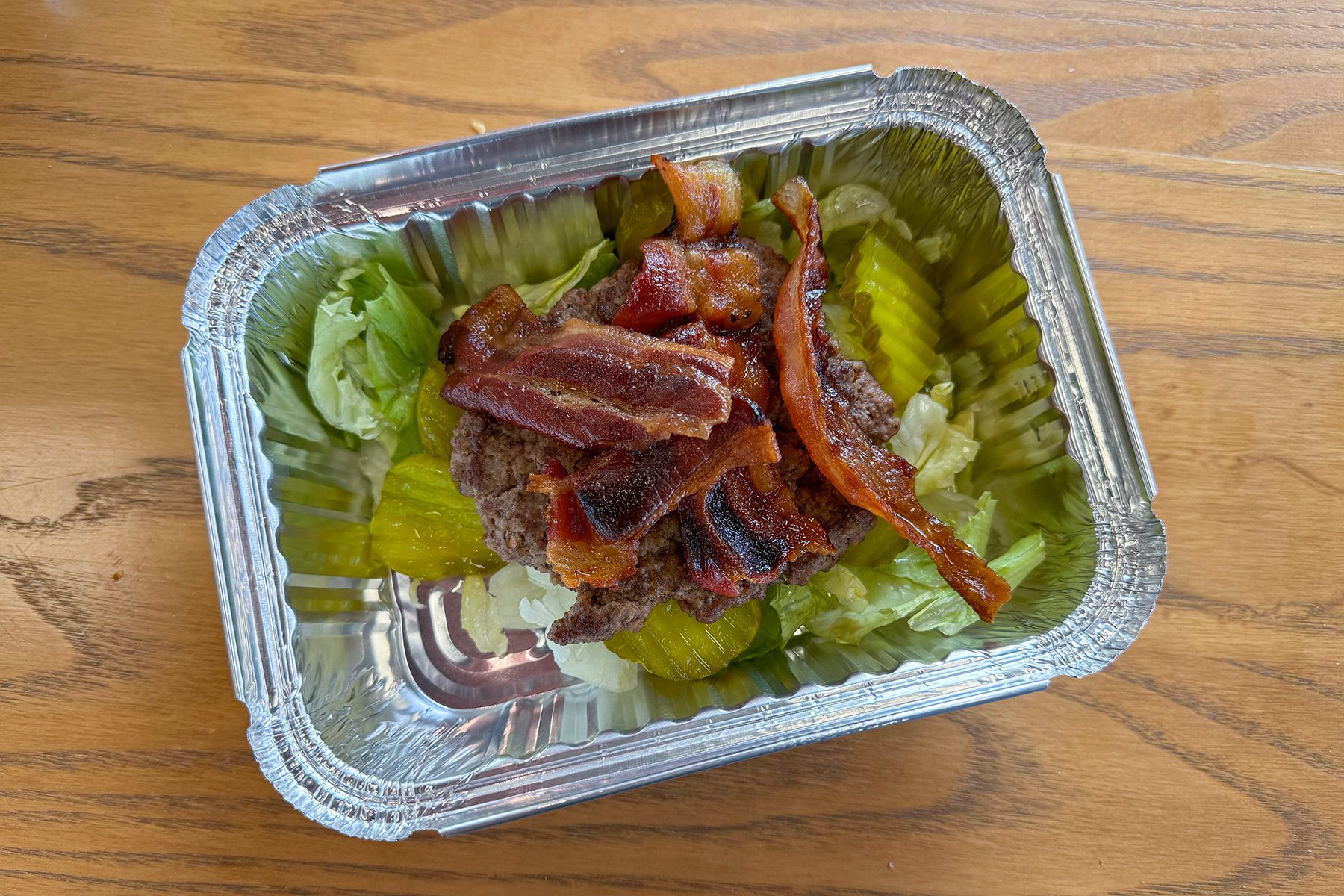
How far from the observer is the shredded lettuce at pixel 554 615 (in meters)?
1.73

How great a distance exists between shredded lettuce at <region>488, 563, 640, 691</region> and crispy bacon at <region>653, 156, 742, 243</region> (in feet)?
3.04

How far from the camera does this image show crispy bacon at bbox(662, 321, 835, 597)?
4.70ft

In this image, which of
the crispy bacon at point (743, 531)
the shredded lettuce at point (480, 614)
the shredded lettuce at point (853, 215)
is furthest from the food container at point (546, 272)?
the crispy bacon at point (743, 531)

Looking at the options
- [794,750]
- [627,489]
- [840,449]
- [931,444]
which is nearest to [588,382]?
[627,489]

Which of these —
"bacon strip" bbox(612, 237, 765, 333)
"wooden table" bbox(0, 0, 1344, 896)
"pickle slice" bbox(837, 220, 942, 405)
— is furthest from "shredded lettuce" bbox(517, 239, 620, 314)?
"pickle slice" bbox(837, 220, 942, 405)

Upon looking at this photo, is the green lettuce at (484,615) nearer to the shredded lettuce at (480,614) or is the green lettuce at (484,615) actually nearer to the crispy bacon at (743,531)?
the shredded lettuce at (480,614)

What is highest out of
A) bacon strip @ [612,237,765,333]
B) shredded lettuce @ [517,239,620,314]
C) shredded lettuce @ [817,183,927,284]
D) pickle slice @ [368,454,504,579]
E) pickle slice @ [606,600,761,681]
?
shredded lettuce @ [817,183,927,284]

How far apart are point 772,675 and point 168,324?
5.88ft

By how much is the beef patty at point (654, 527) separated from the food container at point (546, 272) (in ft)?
0.76

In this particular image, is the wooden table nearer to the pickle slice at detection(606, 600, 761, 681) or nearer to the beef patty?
the pickle slice at detection(606, 600, 761, 681)

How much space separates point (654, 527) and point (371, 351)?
83 centimetres

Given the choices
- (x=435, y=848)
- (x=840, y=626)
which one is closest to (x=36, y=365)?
(x=435, y=848)

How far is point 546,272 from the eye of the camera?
1.80 m

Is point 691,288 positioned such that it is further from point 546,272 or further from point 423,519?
point 423,519
